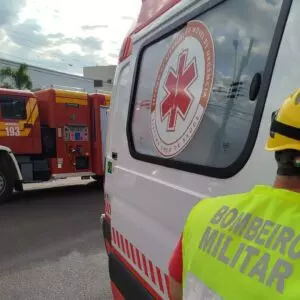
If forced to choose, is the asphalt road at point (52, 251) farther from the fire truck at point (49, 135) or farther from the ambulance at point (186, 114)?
the ambulance at point (186, 114)

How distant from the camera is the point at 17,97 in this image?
8.09 meters

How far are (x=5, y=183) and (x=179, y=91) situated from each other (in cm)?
685

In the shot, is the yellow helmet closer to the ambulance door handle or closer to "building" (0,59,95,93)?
the ambulance door handle

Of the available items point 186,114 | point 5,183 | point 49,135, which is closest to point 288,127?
point 186,114

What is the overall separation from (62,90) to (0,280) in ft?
18.3

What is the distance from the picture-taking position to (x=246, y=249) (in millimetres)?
901

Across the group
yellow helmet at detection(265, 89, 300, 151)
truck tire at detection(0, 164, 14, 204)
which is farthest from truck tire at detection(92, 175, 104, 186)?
yellow helmet at detection(265, 89, 300, 151)

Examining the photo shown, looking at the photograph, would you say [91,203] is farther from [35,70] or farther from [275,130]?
[35,70]

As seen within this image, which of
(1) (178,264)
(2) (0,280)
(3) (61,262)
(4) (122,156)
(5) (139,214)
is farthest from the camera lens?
(3) (61,262)

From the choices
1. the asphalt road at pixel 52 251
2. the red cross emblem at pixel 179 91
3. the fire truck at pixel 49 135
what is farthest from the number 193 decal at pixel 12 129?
the red cross emblem at pixel 179 91

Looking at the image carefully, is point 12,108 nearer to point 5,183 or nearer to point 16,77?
point 5,183

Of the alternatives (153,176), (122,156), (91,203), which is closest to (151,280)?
(153,176)

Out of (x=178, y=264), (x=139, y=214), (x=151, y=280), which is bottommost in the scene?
(x=151, y=280)

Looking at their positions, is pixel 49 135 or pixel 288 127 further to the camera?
pixel 49 135
